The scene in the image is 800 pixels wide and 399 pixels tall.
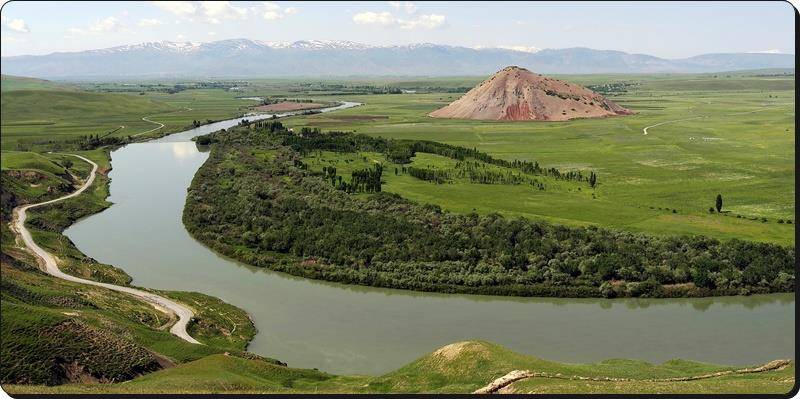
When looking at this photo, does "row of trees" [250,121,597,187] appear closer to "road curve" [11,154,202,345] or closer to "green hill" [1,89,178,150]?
"green hill" [1,89,178,150]

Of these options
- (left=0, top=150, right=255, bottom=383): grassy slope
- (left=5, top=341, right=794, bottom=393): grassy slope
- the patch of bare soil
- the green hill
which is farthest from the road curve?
the patch of bare soil

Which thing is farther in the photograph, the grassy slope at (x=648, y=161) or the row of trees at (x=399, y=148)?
the row of trees at (x=399, y=148)

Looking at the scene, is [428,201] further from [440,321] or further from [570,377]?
[570,377]

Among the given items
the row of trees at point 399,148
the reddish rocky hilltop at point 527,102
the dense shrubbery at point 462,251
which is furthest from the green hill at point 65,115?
the reddish rocky hilltop at point 527,102

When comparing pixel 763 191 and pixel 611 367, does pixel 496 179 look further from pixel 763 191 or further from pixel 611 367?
pixel 611 367

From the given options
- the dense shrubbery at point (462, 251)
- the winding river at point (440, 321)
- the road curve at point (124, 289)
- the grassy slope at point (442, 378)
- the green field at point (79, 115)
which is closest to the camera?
the grassy slope at point (442, 378)

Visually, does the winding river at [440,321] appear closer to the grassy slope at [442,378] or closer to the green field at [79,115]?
the grassy slope at [442,378]
